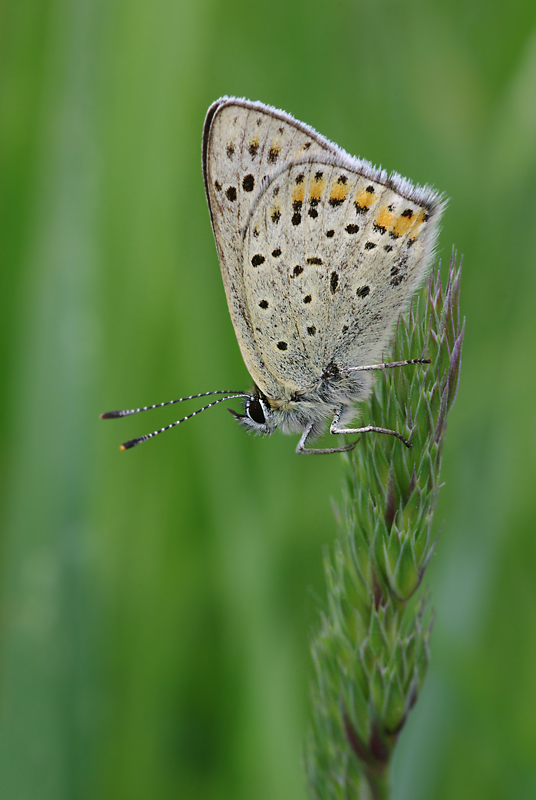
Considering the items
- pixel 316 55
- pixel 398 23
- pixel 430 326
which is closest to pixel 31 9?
pixel 316 55

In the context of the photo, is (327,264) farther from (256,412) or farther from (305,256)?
(256,412)

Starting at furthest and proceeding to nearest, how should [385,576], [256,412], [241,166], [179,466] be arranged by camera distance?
1. [179,466]
2. [256,412]
3. [241,166]
4. [385,576]

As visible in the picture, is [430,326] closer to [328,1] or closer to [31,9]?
[31,9]

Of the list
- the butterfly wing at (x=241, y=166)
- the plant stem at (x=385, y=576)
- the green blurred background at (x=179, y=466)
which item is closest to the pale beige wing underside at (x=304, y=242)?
the butterfly wing at (x=241, y=166)

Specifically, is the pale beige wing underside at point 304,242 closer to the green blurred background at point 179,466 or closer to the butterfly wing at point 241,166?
the butterfly wing at point 241,166

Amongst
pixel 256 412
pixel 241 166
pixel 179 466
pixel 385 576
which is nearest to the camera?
pixel 385 576

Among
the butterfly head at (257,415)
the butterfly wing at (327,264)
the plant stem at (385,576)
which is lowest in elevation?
the plant stem at (385,576)

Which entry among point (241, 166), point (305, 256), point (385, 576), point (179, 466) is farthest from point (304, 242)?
point (385, 576)

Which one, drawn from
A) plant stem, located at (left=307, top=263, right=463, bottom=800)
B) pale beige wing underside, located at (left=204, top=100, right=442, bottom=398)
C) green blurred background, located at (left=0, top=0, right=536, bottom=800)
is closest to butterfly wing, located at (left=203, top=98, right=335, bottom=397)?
pale beige wing underside, located at (left=204, top=100, right=442, bottom=398)
